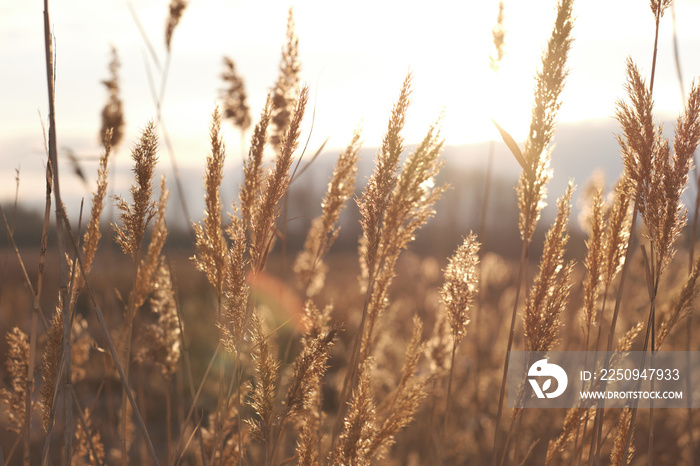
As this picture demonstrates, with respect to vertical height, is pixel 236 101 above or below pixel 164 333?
above

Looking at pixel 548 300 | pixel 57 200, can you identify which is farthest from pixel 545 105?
pixel 57 200

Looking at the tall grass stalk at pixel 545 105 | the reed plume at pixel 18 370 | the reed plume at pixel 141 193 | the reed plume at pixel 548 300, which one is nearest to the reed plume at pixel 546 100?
the tall grass stalk at pixel 545 105

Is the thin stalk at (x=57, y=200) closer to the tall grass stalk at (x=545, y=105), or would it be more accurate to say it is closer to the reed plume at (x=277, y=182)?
the reed plume at (x=277, y=182)

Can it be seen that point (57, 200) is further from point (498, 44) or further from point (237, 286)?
point (498, 44)

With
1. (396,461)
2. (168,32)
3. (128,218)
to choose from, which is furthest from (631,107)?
(396,461)

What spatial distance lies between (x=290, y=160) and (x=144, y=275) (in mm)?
835

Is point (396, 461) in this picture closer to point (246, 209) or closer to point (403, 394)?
point (403, 394)

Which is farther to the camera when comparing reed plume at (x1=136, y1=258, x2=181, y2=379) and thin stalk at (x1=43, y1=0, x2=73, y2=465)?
reed plume at (x1=136, y1=258, x2=181, y2=379)

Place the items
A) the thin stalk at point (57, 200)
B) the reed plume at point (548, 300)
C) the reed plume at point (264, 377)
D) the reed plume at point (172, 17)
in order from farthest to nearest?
the reed plume at point (172, 17)
the reed plume at point (548, 300)
the reed plume at point (264, 377)
the thin stalk at point (57, 200)

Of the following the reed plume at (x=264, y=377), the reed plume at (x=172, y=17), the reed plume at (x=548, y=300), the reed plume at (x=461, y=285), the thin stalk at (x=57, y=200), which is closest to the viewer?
the thin stalk at (x=57, y=200)

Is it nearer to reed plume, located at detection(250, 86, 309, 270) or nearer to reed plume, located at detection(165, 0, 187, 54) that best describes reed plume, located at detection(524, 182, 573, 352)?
reed plume, located at detection(250, 86, 309, 270)

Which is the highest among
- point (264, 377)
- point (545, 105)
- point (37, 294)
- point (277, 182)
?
point (545, 105)

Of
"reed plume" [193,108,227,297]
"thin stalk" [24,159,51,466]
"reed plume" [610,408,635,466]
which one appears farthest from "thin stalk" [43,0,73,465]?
"reed plume" [610,408,635,466]

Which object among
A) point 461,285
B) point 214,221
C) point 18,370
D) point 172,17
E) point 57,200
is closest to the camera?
point 57,200
